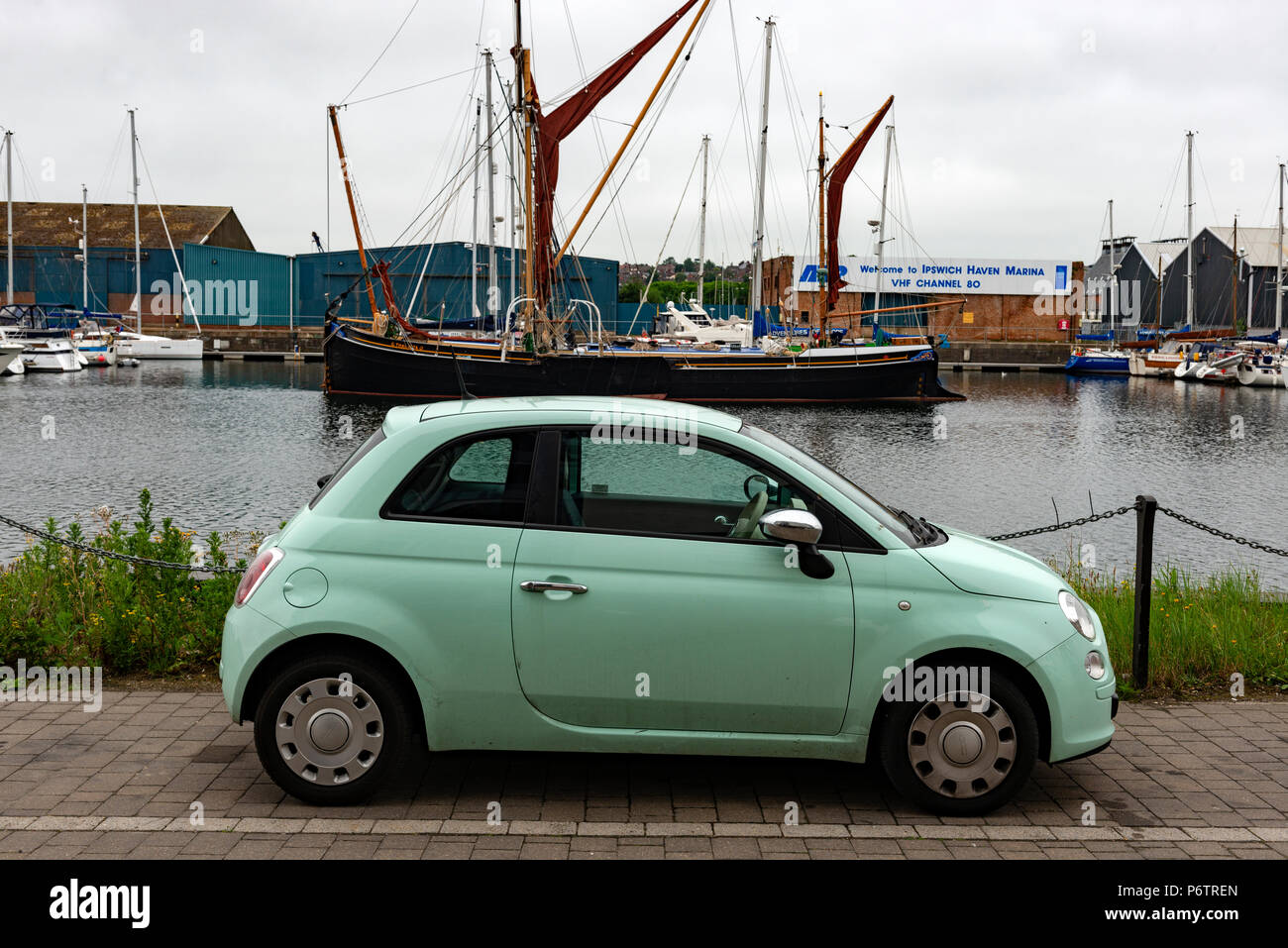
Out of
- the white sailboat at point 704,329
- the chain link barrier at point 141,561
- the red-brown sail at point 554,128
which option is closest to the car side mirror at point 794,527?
the chain link barrier at point 141,561

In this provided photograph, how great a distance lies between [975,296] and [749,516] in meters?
87.3

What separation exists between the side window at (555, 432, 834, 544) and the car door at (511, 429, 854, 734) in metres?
0.12

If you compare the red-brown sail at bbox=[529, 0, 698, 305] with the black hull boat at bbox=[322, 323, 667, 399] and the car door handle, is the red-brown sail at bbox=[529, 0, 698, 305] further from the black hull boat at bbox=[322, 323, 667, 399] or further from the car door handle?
the car door handle

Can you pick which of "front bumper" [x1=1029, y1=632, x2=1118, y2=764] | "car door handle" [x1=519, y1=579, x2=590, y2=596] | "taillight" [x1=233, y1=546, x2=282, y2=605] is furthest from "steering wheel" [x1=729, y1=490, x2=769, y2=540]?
"taillight" [x1=233, y1=546, x2=282, y2=605]

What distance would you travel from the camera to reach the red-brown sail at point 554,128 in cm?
3709

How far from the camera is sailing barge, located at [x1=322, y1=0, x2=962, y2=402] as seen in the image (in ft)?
142

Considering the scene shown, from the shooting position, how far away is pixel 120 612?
280 inches

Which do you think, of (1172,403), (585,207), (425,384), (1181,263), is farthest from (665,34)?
(1181,263)

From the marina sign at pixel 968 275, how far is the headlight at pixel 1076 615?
82.3 meters

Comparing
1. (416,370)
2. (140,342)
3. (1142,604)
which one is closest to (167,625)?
(1142,604)
